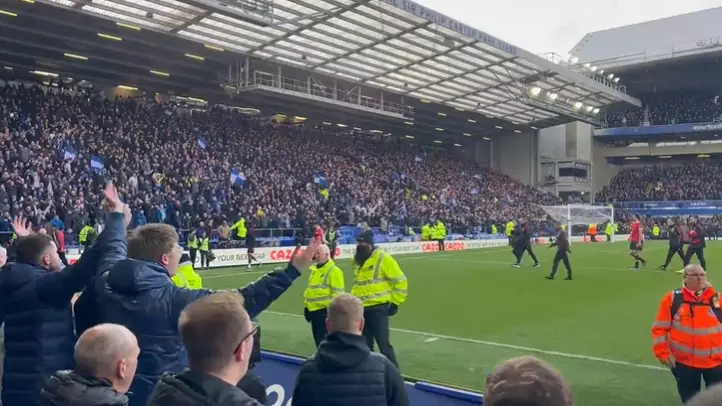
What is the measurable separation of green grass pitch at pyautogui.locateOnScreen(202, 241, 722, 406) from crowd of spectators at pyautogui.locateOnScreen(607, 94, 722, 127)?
159ft

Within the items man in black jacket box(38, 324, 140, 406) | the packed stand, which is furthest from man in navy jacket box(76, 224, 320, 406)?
the packed stand

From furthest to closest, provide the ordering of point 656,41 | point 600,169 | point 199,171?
point 600,169, point 656,41, point 199,171

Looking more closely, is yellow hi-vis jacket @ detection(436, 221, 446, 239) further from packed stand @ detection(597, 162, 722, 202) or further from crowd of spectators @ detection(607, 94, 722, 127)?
crowd of spectators @ detection(607, 94, 722, 127)

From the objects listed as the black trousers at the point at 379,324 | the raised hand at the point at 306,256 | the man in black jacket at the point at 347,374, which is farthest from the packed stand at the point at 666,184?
the raised hand at the point at 306,256

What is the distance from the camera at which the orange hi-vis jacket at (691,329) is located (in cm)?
586

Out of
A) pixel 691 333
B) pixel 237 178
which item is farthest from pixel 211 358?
pixel 237 178

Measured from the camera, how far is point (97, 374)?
2711 mm

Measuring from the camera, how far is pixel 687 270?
5.95 m

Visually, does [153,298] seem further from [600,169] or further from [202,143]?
[600,169]

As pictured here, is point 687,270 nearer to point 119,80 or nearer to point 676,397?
point 676,397

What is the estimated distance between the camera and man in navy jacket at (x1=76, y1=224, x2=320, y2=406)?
11.9ft

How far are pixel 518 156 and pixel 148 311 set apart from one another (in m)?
59.5

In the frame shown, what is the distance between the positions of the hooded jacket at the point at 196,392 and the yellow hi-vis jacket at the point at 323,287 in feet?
17.8

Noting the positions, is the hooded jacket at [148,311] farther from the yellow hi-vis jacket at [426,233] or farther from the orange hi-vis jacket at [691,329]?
the yellow hi-vis jacket at [426,233]
